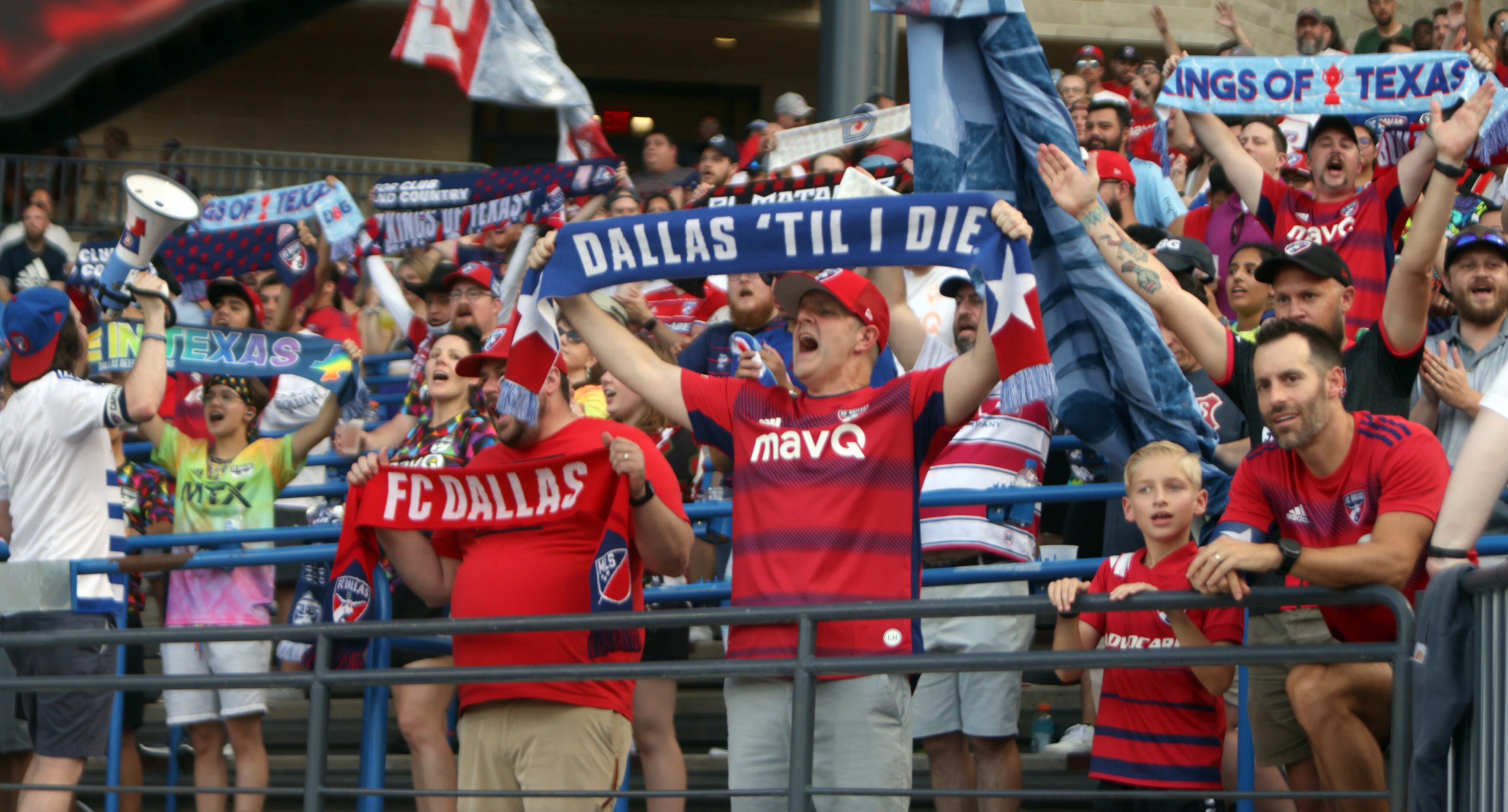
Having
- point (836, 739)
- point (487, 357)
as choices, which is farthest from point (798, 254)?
point (836, 739)

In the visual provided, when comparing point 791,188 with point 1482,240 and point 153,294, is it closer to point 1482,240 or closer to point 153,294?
point 153,294

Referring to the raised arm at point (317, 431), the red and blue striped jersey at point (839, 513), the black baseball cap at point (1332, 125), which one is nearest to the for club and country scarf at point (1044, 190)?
the red and blue striped jersey at point (839, 513)

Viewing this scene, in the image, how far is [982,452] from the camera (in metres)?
6.02

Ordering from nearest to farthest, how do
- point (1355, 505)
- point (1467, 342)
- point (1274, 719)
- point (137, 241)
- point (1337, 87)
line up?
point (1355, 505) → point (1274, 719) → point (1467, 342) → point (137, 241) → point (1337, 87)

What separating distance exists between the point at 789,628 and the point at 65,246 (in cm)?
1139

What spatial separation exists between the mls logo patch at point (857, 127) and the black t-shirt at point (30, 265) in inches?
258

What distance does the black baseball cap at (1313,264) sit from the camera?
16.7 ft

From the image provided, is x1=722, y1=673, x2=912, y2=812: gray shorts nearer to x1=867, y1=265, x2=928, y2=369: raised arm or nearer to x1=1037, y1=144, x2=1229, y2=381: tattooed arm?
x1=1037, y1=144, x2=1229, y2=381: tattooed arm

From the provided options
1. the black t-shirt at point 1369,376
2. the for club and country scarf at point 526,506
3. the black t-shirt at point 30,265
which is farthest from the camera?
the black t-shirt at point 30,265

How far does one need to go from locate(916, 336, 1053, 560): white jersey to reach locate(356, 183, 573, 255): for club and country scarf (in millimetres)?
3541

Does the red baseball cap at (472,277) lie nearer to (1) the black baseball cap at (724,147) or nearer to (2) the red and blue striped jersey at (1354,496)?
(1) the black baseball cap at (724,147)

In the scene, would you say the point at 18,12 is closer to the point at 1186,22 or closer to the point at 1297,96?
the point at 1186,22

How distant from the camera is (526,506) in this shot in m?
4.89

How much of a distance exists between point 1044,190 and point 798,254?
34.1 inches
